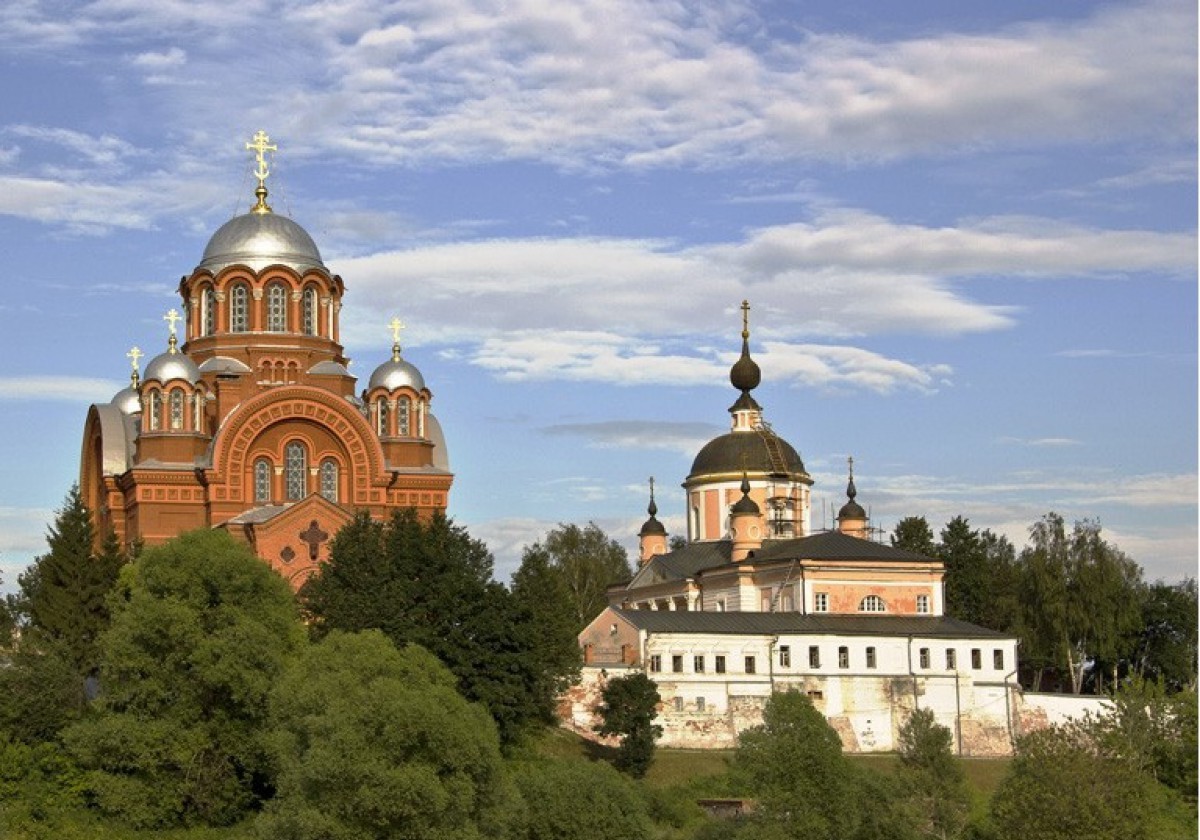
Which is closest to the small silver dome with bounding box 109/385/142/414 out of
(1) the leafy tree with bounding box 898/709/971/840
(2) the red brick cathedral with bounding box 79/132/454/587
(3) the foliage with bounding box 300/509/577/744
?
(2) the red brick cathedral with bounding box 79/132/454/587

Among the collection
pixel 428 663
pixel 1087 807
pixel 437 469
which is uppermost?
pixel 437 469

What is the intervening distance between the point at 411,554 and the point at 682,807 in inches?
287

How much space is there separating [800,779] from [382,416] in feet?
73.6

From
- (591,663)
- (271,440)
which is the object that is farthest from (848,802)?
(271,440)

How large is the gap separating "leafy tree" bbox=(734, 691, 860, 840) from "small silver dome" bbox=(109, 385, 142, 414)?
81.9 feet

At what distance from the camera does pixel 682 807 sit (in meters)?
42.7

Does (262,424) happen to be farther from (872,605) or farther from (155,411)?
(872,605)

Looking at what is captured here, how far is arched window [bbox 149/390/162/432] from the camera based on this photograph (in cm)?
5369

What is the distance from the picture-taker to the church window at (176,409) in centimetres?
5377

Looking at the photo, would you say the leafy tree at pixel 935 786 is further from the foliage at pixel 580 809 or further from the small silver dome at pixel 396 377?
the small silver dome at pixel 396 377

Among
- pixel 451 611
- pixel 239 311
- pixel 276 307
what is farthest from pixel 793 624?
pixel 239 311

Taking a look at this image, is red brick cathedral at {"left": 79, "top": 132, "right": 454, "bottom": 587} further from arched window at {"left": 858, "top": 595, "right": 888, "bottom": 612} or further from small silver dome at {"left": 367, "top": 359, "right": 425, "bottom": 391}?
arched window at {"left": 858, "top": 595, "right": 888, "bottom": 612}

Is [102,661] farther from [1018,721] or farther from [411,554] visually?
[1018,721]

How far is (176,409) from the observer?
5384 centimetres
